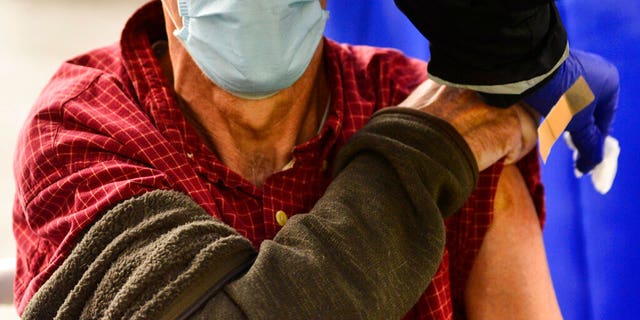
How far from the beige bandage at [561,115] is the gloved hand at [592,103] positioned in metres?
0.01

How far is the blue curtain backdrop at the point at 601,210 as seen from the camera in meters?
1.37

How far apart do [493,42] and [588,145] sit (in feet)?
1.33

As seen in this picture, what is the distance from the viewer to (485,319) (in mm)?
1274

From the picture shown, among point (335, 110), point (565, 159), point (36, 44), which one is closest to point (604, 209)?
point (565, 159)

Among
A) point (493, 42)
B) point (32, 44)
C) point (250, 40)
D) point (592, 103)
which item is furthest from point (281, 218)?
point (32, 44)

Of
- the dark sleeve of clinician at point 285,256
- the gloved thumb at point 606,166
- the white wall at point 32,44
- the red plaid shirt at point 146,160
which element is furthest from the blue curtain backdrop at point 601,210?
the white wall at point 32,44

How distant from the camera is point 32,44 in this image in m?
2.79

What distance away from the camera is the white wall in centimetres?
247

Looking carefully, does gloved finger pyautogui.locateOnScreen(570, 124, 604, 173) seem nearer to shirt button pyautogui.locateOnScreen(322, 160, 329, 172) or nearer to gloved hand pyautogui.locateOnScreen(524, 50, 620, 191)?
gloved hand pyautogui.locateOnScreen(524, 50, 620, 191)

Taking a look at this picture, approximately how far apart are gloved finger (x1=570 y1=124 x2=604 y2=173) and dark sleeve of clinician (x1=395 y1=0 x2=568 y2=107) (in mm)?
209

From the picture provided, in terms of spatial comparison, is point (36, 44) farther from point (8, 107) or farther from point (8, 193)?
point (8, 193)

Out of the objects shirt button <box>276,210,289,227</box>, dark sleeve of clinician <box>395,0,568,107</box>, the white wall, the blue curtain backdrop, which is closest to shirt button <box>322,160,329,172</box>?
shirt button <box>276,210,289,227</box>

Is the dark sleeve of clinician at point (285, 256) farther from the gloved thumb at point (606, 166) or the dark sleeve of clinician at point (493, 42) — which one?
the gloved thumb at point (606, 166)

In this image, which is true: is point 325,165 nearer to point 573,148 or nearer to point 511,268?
point 511,268
